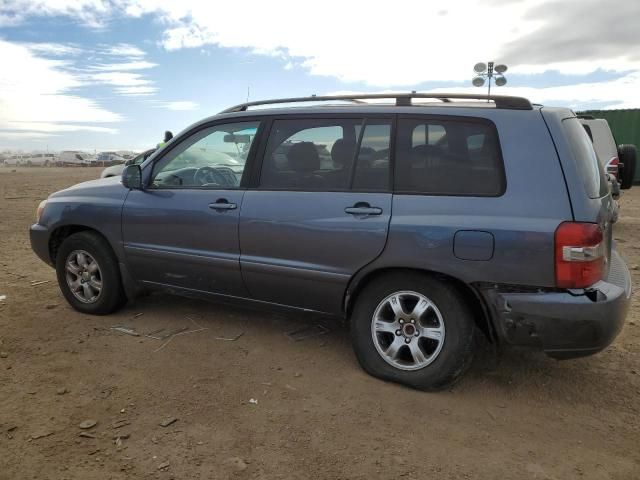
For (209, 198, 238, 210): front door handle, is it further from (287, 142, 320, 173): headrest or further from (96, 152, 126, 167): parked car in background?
(96, 152, 126, 167): parked car in background

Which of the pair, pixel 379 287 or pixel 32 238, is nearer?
pixel 379 287

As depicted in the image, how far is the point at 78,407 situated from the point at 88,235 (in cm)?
183

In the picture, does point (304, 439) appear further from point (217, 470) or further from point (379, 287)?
point (379, 287)

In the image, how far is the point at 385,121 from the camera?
11.2 feet

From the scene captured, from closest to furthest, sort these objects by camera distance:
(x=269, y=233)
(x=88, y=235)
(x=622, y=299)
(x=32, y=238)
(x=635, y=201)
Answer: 1. (x=622, y=299)
2. (x=269, y=233)
3. (x=88, y=235)
4. (x=32, y=238)
5. (x=635, y=201)

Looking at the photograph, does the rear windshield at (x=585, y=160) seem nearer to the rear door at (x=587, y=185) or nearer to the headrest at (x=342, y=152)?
the rear door at (x=587, y=185)

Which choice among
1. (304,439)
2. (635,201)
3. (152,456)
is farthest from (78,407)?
(635,201)

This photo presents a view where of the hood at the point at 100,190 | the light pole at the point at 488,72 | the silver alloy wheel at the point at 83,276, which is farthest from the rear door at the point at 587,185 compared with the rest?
the light pole at the point at 488,72

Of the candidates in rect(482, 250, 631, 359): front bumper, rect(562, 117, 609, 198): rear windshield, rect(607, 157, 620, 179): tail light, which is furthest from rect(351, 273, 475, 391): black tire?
rect(607, 157, 620, 179): tail light

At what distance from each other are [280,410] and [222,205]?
5.02 ft

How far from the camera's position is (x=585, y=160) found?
120 inches

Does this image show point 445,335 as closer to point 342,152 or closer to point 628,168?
point 342,152

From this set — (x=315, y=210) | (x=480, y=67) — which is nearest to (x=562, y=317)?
(x=315, y=210)

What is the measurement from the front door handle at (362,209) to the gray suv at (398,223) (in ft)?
0.04
